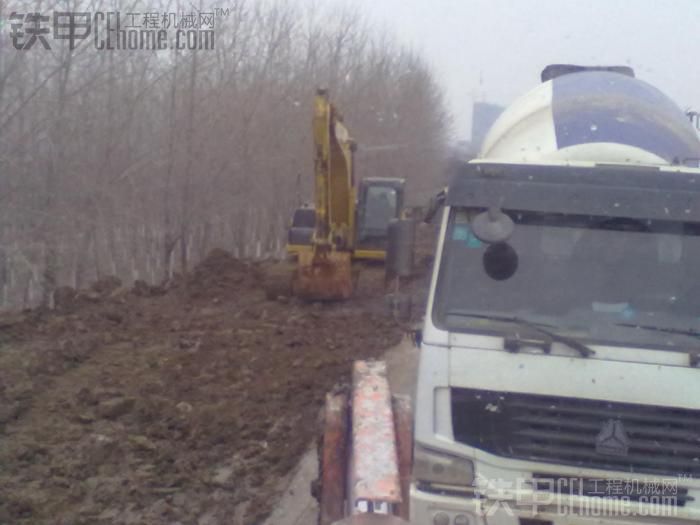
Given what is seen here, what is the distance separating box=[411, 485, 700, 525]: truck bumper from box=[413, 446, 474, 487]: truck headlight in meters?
0.07

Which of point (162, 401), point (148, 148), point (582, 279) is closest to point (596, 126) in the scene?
point (582, 279)

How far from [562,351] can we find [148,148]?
18203 millimetres

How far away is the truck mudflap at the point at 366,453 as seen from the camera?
12.3ft

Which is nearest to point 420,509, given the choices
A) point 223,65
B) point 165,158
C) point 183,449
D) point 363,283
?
point 183,449

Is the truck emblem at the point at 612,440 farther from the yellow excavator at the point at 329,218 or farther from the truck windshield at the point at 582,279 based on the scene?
the yellow excavator at the point at 329,218

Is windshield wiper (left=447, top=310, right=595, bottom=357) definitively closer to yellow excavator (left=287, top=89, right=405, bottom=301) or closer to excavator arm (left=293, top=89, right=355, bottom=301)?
yellow excavator (left=287, top=89, right=405, bottom=301)

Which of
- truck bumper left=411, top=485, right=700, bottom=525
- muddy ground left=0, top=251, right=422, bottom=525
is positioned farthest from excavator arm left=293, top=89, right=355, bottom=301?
truck bumper left=411, top=485, right=700, bottom=525

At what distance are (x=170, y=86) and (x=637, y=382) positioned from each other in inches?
753

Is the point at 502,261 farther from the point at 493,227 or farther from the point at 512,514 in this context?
the point at 512,514

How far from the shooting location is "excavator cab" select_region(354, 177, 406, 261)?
17.0 meters

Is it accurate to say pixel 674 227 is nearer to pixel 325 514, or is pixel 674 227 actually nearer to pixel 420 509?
pixel 420 509

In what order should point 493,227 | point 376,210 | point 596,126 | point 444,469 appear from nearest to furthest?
point 444,469
point 493,227
point 596,126
point 376,210

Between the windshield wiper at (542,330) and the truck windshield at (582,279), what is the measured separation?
0.03 feet

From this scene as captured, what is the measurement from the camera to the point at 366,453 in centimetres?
409
